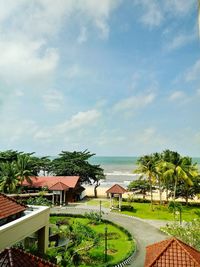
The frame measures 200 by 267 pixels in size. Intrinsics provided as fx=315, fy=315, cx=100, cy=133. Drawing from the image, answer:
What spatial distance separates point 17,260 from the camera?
11.9m

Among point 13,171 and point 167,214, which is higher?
point 13,171

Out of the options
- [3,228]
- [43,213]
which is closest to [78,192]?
[43,213]

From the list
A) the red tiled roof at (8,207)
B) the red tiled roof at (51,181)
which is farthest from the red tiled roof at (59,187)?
the red tiled roof at (8,207)

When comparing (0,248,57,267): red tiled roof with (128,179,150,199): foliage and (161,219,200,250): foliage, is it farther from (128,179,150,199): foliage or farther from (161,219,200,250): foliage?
(128,179,150,199): foliage

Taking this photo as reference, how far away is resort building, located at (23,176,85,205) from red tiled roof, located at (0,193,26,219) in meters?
35.0

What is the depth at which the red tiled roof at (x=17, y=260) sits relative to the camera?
38.1ft

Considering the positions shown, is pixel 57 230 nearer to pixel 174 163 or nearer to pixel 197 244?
pixel 197 244

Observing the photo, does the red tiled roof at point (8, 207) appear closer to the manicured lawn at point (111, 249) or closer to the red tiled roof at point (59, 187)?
the manicured lawn at point (111, 249)

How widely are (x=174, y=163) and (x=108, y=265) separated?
28182mm

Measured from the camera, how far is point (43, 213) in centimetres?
1938

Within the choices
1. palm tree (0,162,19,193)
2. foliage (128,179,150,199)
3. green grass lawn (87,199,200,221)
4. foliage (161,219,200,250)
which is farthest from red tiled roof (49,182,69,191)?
foliage (161,219,200,250)

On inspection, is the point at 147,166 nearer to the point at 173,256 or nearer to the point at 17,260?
the point at 173,256

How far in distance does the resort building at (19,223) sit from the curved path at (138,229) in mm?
9488

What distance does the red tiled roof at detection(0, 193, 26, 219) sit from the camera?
1667 cm
